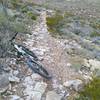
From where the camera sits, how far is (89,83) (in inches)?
280

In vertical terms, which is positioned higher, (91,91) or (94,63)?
(94,63)

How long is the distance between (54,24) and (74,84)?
Result: 4.53 metres

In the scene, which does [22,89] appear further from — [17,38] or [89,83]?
[17,38]

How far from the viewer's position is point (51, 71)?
7.46 m

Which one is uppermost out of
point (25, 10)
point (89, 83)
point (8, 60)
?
point (25, 10)

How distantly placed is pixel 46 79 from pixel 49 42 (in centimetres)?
239

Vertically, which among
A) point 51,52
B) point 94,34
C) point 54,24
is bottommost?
point 51,52

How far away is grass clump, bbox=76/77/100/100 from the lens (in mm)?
6559

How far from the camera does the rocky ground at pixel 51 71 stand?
6.47 meters

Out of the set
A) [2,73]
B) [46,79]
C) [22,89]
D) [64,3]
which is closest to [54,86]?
[46,79]

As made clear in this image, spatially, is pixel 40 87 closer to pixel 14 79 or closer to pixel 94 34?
pixel 14 79

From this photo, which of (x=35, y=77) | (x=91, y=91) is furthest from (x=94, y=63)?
(x=35, y=77)

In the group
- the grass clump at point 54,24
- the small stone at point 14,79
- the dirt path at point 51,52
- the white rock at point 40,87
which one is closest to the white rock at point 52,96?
the white rock at point 40,87

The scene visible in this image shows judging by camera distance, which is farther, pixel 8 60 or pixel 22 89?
pixel 8 60
